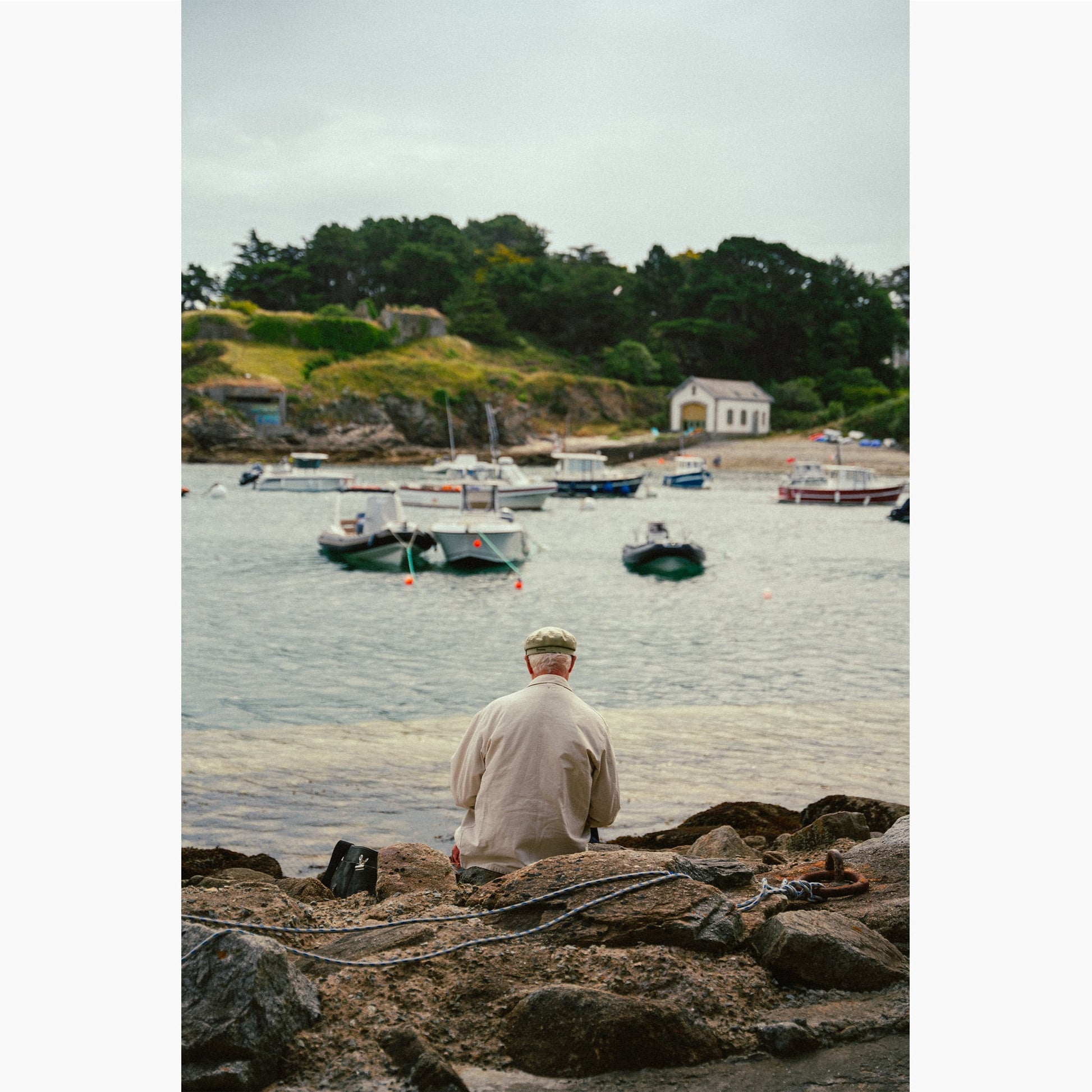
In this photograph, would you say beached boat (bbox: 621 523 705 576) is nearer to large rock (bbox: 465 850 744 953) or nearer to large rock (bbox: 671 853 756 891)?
large rock (bbox: 671 853 756 891)

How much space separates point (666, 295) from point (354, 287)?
1520cm

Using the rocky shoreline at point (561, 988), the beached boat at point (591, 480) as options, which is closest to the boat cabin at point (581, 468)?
the beached boat at point (591, 480)

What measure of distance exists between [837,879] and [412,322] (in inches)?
2003

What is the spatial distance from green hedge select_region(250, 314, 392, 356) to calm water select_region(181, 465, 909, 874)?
100ft

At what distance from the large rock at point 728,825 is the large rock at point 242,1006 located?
2175mm

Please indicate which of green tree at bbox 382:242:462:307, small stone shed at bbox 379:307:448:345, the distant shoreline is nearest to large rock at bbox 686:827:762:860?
the distant shoreline

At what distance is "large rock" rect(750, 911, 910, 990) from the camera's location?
1940 mm

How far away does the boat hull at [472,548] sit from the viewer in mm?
16422

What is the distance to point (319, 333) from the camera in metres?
50.1

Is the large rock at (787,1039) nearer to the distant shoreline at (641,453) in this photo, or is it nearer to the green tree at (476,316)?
the distant shoreline at (641,453)

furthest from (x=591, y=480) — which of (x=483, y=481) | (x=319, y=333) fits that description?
(x=319, y=333)
